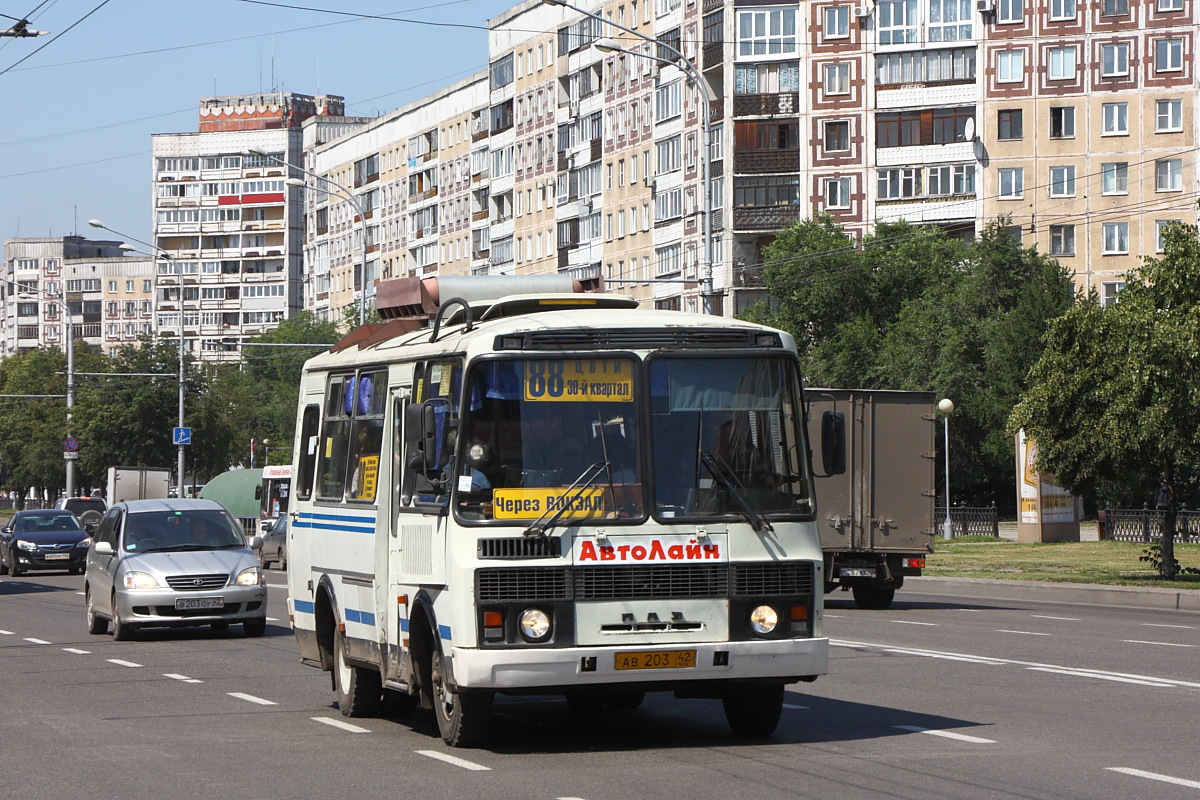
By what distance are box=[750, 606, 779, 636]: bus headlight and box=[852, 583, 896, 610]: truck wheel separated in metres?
17.6

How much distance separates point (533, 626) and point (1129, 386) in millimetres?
22914

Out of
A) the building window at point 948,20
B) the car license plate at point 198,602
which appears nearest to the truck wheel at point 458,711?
the car license plate at point 198,602

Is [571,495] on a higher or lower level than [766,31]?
lower

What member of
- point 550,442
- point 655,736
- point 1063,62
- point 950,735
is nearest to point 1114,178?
point 1063,62

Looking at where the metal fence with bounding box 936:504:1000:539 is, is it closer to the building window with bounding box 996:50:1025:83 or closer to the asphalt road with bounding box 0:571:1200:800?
the building window with bounding box 996:50:1025:83

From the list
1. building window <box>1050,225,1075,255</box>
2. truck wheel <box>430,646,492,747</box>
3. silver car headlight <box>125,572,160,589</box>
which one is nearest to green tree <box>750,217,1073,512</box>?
building window <box>1050,225,1075,255</box>

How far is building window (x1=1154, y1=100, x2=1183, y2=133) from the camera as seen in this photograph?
86125 millimetres

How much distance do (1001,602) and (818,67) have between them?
5937 cm

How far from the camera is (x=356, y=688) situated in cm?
1455

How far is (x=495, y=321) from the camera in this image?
41.7ft

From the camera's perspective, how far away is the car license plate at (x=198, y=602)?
23.7 m

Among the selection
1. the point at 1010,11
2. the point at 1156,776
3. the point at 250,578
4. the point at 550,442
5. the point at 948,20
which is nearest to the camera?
the point at 1156,776

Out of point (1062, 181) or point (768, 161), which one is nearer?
point (1062, 181)

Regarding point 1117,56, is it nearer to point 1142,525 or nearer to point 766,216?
point 766,216
